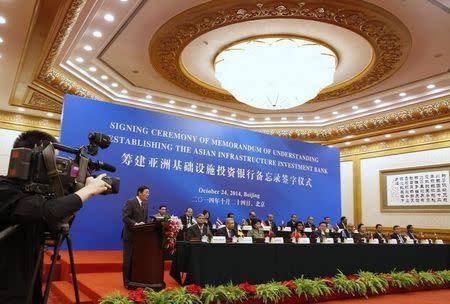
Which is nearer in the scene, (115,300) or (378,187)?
(115,300)

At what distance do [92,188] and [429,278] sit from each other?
5.10m

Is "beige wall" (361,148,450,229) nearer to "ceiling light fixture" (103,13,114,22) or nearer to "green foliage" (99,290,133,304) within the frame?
"ceiling light fixture" (103,13,114,22)

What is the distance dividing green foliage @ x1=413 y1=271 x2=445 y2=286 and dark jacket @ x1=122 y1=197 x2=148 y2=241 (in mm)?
3650

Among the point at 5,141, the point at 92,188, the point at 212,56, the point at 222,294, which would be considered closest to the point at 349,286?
the point at 222,294

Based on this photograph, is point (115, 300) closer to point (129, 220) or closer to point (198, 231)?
point (129, 220)

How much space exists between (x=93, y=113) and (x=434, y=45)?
595cm

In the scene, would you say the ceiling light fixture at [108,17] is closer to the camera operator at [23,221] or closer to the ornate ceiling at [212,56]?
the ornate ceiling at [212,56]

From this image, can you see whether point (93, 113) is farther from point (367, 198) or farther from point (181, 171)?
point (367, 198)

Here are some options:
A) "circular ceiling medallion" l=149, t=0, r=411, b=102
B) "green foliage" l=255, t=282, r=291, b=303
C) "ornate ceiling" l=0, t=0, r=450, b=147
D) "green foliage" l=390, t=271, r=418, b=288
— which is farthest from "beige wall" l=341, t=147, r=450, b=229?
"green foliage" l=255, t=282, r=291, b=303

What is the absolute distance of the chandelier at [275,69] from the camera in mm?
6621

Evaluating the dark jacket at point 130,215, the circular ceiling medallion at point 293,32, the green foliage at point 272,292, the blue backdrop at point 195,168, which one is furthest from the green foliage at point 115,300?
the circular ceiling medallion at point 293,32

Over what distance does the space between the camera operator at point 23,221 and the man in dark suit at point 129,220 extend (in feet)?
9.03

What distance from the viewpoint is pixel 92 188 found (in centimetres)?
124

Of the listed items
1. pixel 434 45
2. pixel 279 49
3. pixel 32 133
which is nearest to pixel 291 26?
pixel 279 49
